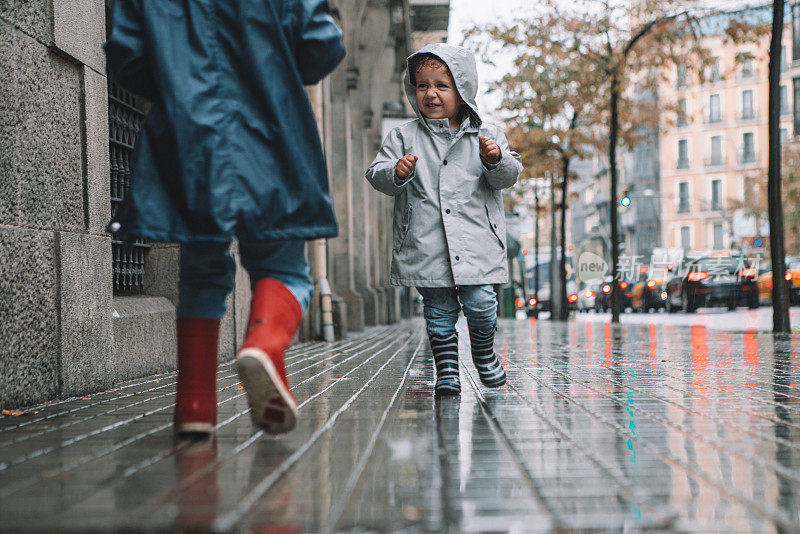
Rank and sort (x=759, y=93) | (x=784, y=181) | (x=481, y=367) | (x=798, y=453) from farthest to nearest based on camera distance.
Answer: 1. (x=759, y=93)
2. (x=784, y=181)
3. (x=481, y=367)
4. (x=798, y=453)

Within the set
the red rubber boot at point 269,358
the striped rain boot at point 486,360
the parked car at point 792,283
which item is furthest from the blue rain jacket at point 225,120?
the parked car at point 792,283

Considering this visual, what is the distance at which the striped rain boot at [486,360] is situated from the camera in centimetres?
580

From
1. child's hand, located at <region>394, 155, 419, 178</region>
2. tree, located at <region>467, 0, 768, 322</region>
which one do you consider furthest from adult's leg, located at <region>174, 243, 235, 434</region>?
Answer: tree, located at <region>467, 0, 768, 322</region>

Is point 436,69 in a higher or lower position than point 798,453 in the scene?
higher

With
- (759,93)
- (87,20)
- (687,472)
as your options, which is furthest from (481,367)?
(759,93)

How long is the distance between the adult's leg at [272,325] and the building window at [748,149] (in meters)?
79.4

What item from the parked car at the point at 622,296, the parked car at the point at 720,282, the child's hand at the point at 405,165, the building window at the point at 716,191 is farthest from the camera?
the building window at the point at 716,191

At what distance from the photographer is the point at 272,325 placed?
3822 millimetres

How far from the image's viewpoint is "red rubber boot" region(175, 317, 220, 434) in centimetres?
400

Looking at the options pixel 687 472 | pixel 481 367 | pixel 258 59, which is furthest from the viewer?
pixel 481 367

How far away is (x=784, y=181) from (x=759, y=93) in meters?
30.6

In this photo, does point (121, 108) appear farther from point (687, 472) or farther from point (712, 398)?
point (687, 472)

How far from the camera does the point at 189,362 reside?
4020mm

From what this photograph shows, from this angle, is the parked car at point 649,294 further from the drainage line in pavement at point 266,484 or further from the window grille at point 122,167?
the drainage line in pavement at point 266,484
